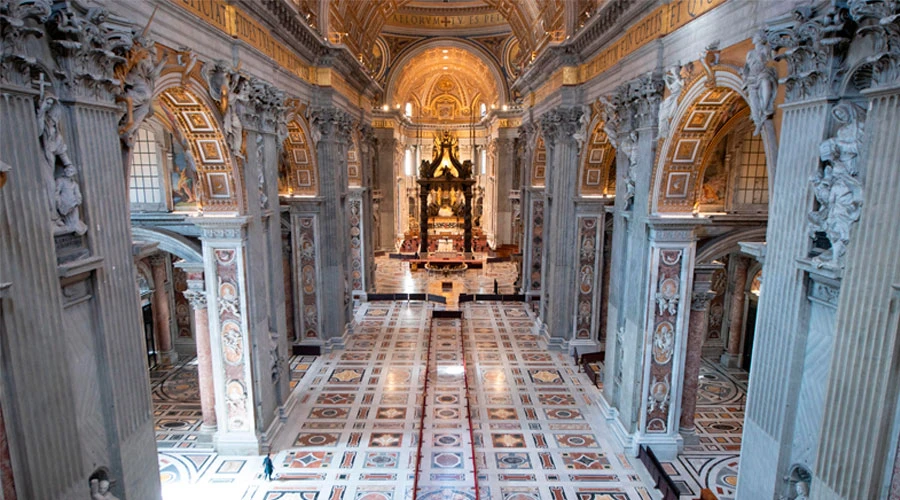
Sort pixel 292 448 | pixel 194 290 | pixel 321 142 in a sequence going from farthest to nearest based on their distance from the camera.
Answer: pixel 321 142 → pixel 292 448 → pixel 194 290

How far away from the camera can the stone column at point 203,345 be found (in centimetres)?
966

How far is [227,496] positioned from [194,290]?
3849 mm

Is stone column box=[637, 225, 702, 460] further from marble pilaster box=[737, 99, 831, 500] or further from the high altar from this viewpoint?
the high altar

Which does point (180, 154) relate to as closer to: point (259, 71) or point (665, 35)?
point (259, 71)

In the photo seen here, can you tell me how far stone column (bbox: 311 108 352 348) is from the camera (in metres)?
14.9

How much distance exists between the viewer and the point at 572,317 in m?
15.7

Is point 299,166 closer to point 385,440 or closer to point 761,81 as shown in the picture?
point 385,440

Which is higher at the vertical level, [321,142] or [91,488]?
[321,142]

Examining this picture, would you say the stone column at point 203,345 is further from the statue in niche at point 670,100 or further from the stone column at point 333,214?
the statue in niche at point 670,100

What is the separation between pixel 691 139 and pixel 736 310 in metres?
8.06

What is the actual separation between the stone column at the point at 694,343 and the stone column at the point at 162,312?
14.0 m

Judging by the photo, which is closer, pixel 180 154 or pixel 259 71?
pixel 259 71

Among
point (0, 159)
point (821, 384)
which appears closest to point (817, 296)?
point (821, 384)

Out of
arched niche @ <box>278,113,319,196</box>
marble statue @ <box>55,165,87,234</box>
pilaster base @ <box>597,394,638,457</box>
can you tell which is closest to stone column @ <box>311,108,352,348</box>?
arched niche @ <box>278,113,319,196</box>
